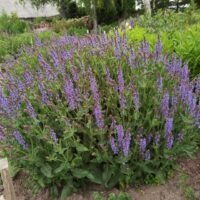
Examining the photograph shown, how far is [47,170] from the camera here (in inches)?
101

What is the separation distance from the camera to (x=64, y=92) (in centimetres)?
254

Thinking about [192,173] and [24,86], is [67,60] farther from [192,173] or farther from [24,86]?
[192,173]

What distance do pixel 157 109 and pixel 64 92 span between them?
0.70 meters

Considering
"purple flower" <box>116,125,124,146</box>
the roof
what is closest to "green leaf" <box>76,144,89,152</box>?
"purple flower" <box>116,125,124,146</box>

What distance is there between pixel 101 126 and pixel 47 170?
1.84 feet

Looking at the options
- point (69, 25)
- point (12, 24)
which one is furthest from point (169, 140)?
point (12, 24)

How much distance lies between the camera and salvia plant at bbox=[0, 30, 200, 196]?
97.0 inches

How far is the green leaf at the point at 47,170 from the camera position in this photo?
2.53 metres

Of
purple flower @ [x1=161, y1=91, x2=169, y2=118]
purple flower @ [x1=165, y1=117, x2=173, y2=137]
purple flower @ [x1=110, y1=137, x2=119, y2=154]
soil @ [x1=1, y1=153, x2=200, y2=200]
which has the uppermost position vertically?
purple flower @ [x1=161, y1=91, x2=169, y2=118]

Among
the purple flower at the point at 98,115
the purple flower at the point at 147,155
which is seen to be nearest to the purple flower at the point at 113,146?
the purple flower at the point at 98,115

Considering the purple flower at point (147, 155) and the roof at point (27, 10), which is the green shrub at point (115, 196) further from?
the roof at point (27, 10)

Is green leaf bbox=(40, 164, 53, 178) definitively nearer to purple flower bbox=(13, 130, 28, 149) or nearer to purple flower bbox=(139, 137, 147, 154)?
purple flower bbox=(13, 130, 28, 149)

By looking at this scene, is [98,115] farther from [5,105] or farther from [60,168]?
[5,105]

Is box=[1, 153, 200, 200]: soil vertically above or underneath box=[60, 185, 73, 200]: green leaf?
underneath
